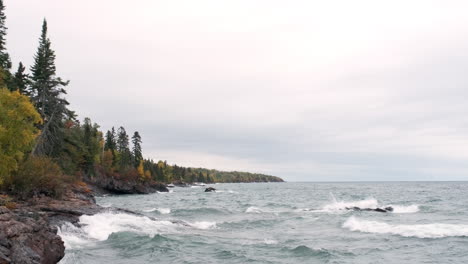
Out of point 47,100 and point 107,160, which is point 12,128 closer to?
point 47,100

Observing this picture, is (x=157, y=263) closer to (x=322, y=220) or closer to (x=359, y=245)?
(x=359, y=245)

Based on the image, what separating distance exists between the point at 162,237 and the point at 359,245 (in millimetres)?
12681

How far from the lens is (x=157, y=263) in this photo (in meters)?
19.6

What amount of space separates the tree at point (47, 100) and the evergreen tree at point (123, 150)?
59658 millimetres

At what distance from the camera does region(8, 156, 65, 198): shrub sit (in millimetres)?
29125

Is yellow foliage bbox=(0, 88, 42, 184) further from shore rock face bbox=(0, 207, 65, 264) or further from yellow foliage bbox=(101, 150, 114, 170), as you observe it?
→ yellow foliage bbox=(101, 150, 114, 170)

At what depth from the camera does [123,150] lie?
12506 centimetres

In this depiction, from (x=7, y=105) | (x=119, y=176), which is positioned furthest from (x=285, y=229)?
(x=119, y=176)

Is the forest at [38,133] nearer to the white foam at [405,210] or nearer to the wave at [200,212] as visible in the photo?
the wave at [200,212]

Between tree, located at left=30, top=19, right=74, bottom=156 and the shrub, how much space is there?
520 inches

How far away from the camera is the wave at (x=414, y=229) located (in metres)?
28.3

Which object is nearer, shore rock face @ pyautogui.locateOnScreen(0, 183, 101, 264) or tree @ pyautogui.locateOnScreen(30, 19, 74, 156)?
shore rock face @ pyautogui.locateOnScreen(0, 183, 101, 264)

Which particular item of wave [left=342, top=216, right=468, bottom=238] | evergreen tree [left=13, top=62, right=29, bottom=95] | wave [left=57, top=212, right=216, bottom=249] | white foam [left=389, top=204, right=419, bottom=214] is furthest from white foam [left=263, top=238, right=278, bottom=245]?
evergreen tree [left=13, top=62, right=29, bottom=95]

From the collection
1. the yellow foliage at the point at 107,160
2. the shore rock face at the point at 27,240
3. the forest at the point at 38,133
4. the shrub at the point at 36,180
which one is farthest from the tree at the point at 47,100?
the yellow foliage at the point at 107,160
